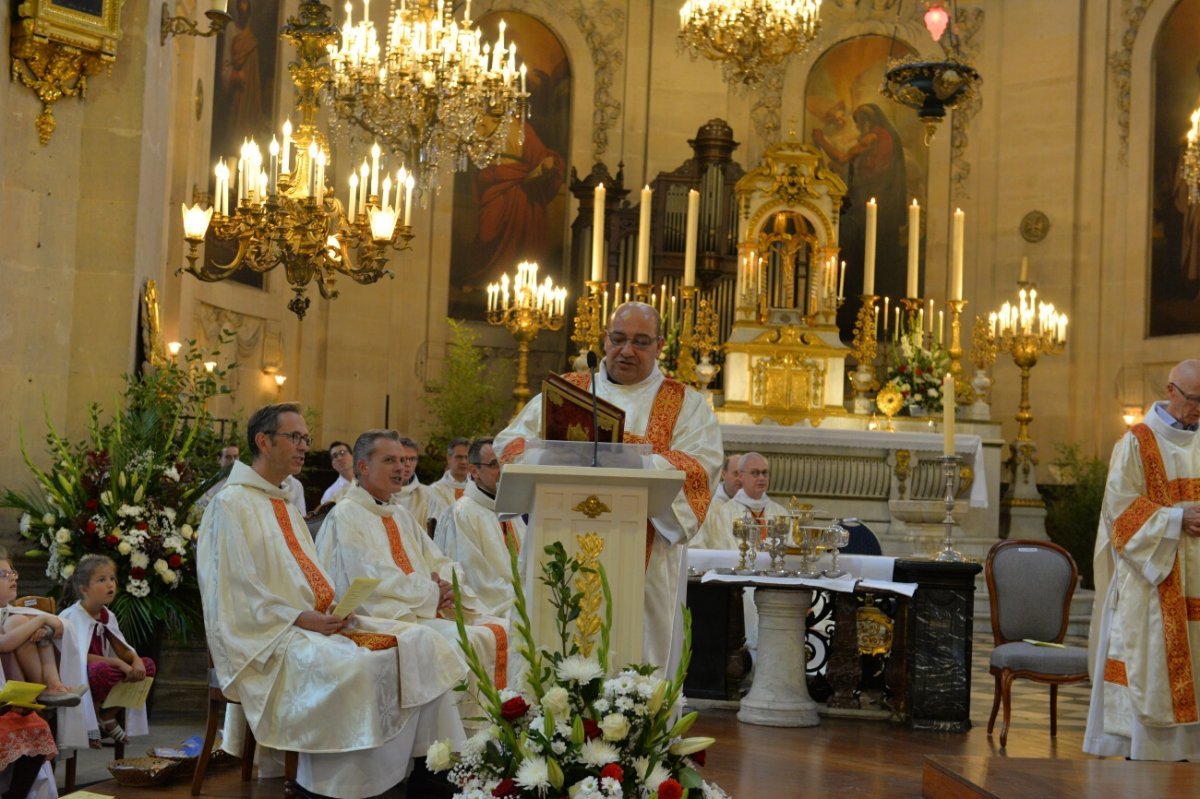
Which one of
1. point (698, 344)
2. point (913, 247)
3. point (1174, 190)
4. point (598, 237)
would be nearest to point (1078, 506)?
point (1174, 190)

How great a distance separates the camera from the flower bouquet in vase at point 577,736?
132 inches

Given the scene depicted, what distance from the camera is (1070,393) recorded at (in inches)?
704

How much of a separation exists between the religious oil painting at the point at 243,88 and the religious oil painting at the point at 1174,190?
9.66 metres

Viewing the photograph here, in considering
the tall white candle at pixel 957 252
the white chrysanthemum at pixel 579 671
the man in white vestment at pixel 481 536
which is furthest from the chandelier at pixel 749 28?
the white chrysanthemum at pixel 579 671

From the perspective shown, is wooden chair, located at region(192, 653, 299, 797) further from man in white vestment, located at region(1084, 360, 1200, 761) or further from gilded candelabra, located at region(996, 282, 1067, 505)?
gilded candelabra, located at region(996, 282, 1067, 505)

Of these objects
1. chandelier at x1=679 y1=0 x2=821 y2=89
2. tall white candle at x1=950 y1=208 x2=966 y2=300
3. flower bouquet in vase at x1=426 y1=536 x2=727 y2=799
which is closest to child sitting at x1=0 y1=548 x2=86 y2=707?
flower bouquet in vase at x1=426 y1=536 x2=727 y2=799

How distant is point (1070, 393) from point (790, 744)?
36.9ft

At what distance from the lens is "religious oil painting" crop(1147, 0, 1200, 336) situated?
1695cm

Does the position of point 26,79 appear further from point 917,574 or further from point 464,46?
point 917,574

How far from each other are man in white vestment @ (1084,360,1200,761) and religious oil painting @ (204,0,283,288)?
9.62m

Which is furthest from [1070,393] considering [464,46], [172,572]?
[172,572]

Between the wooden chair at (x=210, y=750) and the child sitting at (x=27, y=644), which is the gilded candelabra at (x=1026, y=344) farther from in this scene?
the child sitting at (x=27, y=644)

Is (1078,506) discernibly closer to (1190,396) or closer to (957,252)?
(957,252)

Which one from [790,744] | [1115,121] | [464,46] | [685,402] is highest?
[1115,121]
